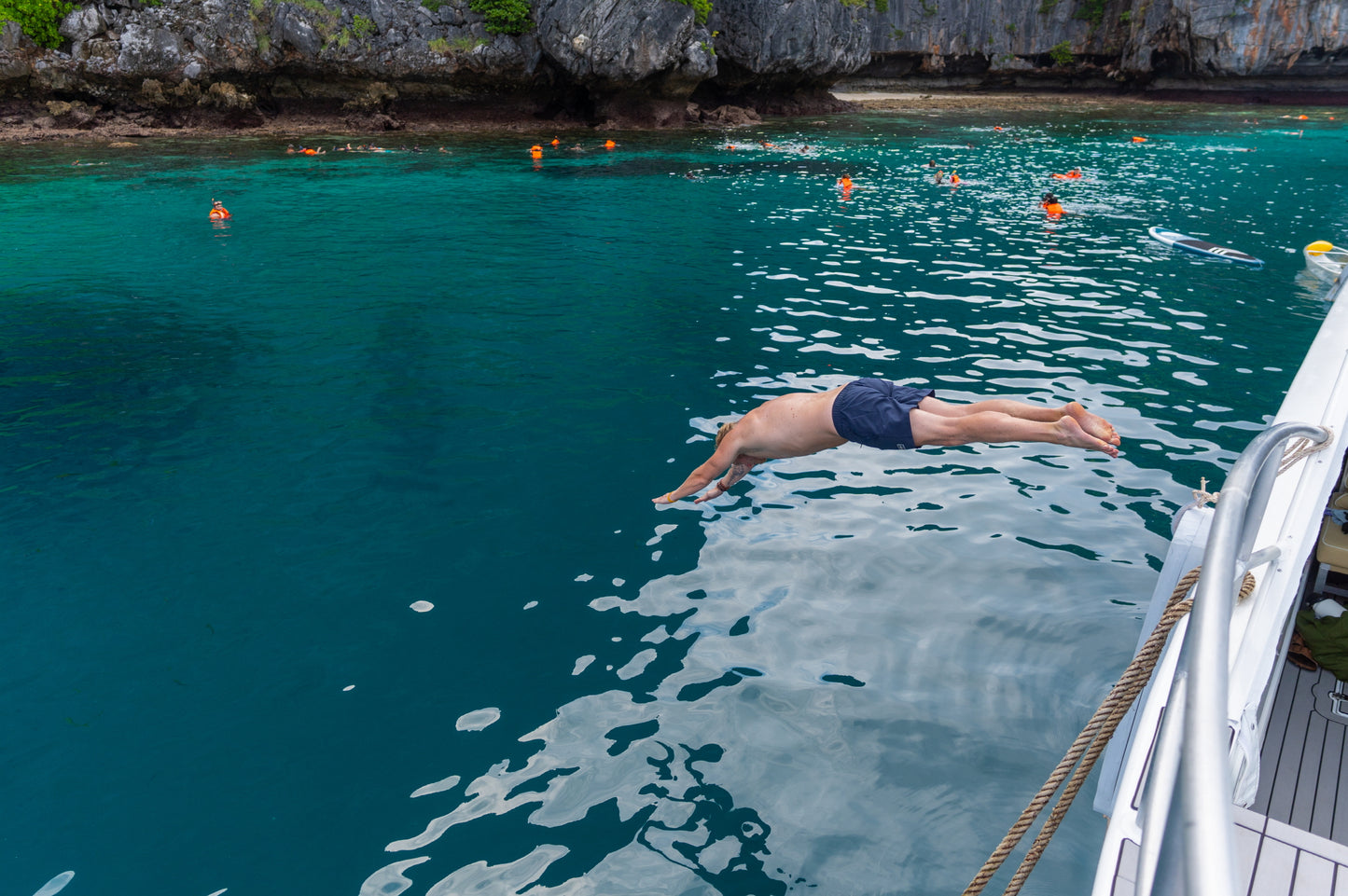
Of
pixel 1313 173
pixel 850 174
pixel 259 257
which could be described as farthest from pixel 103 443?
pixel 1313 173

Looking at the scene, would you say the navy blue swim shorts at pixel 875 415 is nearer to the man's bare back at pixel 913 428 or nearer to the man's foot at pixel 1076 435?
the man's bare back at pixel 913 428

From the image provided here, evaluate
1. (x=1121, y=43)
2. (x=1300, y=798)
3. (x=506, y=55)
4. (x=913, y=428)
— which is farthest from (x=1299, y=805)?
(x=1121, y=43)

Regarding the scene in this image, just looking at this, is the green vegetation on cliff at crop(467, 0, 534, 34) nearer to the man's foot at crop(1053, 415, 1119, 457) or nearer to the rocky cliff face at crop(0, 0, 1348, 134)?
the rocky cliff face at crop(0, 0, 1348, 134)

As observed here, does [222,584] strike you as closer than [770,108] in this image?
Yes

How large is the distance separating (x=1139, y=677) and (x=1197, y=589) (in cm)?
114

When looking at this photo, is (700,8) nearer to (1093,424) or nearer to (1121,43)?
(1121,43)

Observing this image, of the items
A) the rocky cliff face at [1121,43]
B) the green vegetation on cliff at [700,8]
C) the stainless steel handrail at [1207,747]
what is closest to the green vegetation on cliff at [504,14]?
the green vegetation on cliff at [700,8]

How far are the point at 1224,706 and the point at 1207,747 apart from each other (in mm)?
113

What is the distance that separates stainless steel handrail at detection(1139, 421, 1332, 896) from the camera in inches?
60.1

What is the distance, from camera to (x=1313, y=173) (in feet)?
90.8

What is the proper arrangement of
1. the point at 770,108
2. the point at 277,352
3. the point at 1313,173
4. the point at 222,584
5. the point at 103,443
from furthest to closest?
1. the point at 770,108
2. the point at 1313,173
3. the point at 277,352
4. the point at 103,443
5. the point at 222,584

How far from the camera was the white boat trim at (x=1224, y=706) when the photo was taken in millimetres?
1594

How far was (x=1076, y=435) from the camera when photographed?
513cm

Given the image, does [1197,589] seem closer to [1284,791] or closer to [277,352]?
[1284,791]
